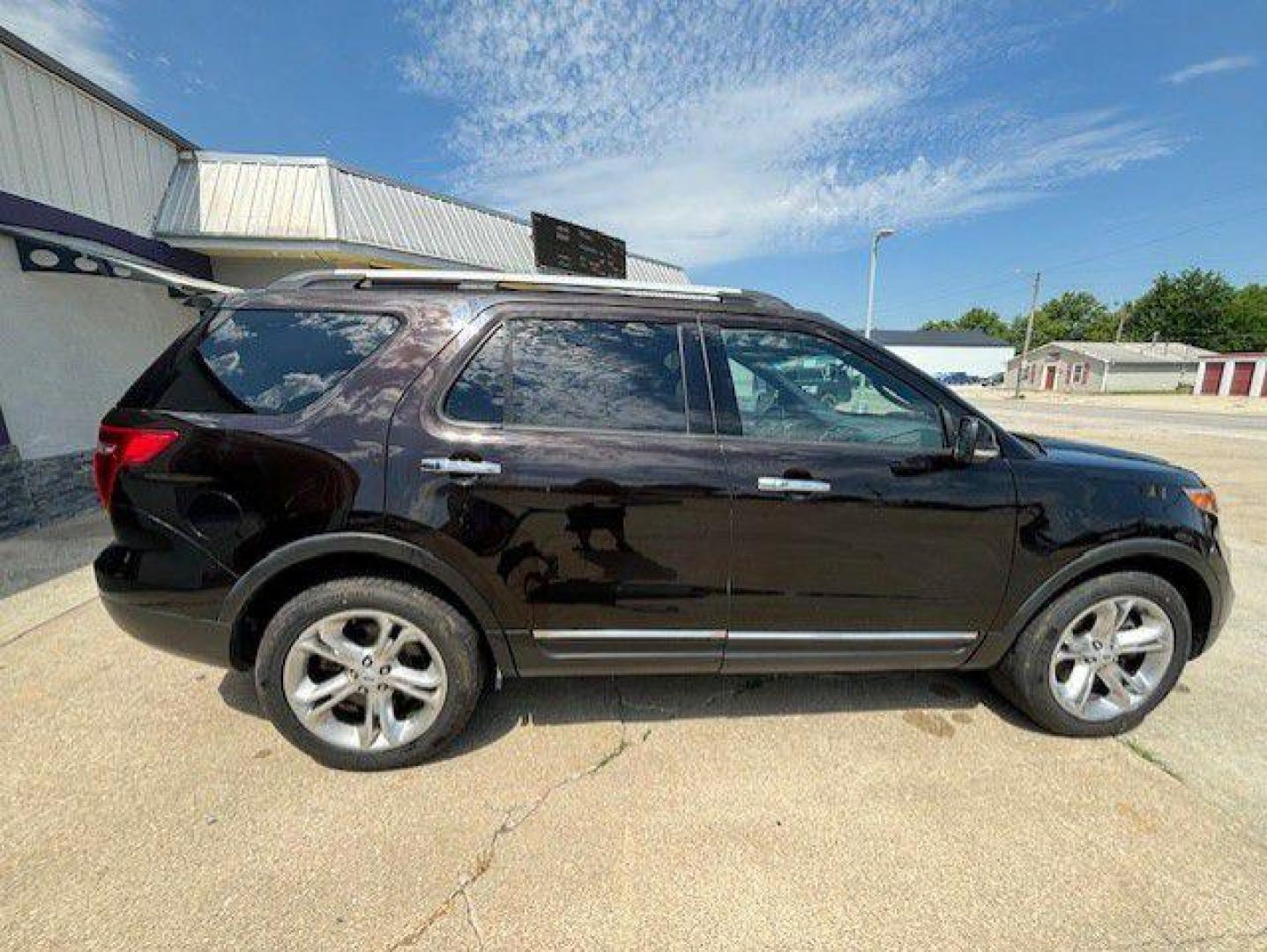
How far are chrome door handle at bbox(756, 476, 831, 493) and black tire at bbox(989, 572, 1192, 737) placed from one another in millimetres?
1208

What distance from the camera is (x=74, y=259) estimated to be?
5.40m

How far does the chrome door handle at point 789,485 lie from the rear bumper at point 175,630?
2.12m

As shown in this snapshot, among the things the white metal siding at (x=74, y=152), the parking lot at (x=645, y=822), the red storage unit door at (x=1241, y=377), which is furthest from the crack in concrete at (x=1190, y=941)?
the red storage unit door at (x=1241, y=377)

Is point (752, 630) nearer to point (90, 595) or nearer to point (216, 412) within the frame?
point (216, 412)

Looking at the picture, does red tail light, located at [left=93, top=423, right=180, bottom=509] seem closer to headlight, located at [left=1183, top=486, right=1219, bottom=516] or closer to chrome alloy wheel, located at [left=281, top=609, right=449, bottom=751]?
chrome alloy wheel, located at [left=281, top=609, right=449, bottom=751]

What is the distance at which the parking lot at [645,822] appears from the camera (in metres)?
1.73

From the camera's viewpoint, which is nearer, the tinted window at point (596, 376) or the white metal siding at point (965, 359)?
the tinted window at point (596, 376)

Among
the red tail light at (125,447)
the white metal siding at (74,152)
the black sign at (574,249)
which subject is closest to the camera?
the red tail light at (125,447)

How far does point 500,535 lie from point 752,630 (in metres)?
1.09

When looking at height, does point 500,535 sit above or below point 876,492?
below

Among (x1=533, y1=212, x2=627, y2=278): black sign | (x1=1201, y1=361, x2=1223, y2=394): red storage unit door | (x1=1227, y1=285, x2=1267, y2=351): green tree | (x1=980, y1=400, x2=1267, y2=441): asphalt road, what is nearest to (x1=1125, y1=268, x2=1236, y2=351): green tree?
(x1=1227, y1=285, x2=1267, y2=351): green tree

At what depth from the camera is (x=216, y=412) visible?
2184 mm

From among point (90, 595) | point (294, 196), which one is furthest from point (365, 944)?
point (294, 196)

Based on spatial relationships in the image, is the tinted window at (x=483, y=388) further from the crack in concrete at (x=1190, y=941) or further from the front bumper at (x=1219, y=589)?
the front bumper at (x=1219, y=589)
